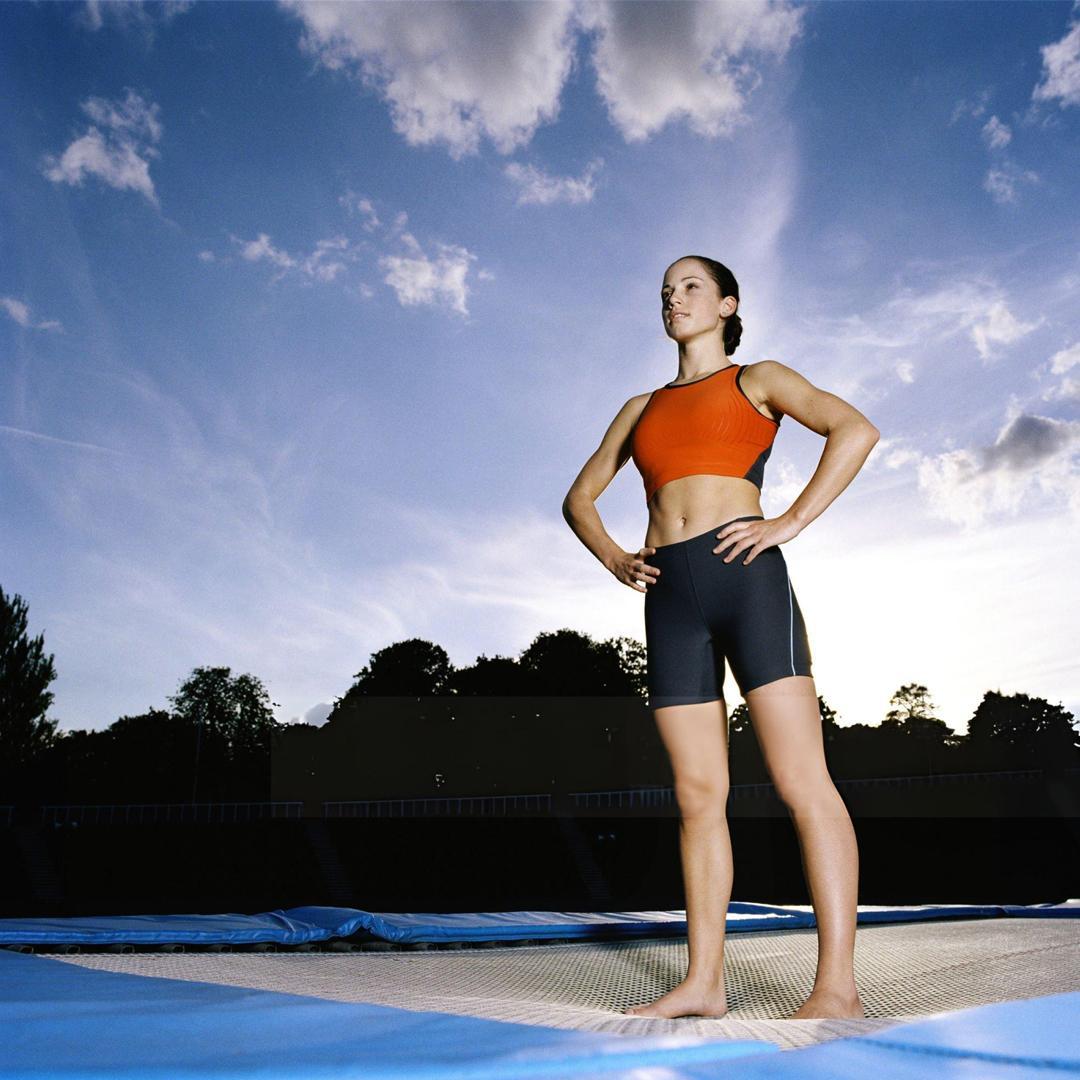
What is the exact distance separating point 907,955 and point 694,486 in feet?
4.92

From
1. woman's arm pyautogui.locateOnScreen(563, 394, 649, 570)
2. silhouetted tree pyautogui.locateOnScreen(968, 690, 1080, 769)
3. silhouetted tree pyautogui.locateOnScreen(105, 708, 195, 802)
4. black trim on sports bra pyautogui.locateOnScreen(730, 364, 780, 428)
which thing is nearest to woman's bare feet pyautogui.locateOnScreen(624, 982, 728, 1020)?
woman's arm pyautogui.locateOnScreen(563, 394, 649, 570)

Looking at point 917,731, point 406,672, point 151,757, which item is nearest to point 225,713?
point 151,757

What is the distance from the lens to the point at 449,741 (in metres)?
33.1

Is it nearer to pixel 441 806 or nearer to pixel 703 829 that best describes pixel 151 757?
pixel 441 806

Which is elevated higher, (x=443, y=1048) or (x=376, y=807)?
(x=376, y=807)

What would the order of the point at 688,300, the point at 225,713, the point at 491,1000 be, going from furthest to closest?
the point at 225,713
the point at 688,300
the point at 491,1000

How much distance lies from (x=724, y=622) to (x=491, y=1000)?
798 millimetres

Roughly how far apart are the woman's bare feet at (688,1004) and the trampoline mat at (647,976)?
0.04 metres

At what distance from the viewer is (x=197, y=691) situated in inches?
1785

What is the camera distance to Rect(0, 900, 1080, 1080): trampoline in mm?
891

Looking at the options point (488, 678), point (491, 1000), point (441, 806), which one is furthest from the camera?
point (488, 678)

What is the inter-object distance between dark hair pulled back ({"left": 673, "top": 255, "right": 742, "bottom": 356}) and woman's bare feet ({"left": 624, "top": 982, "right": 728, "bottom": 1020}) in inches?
54.0

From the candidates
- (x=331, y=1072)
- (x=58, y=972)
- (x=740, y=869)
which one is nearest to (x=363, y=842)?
(x=740, y=869)

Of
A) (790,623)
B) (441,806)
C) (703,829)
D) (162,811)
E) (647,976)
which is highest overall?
(162,811)
